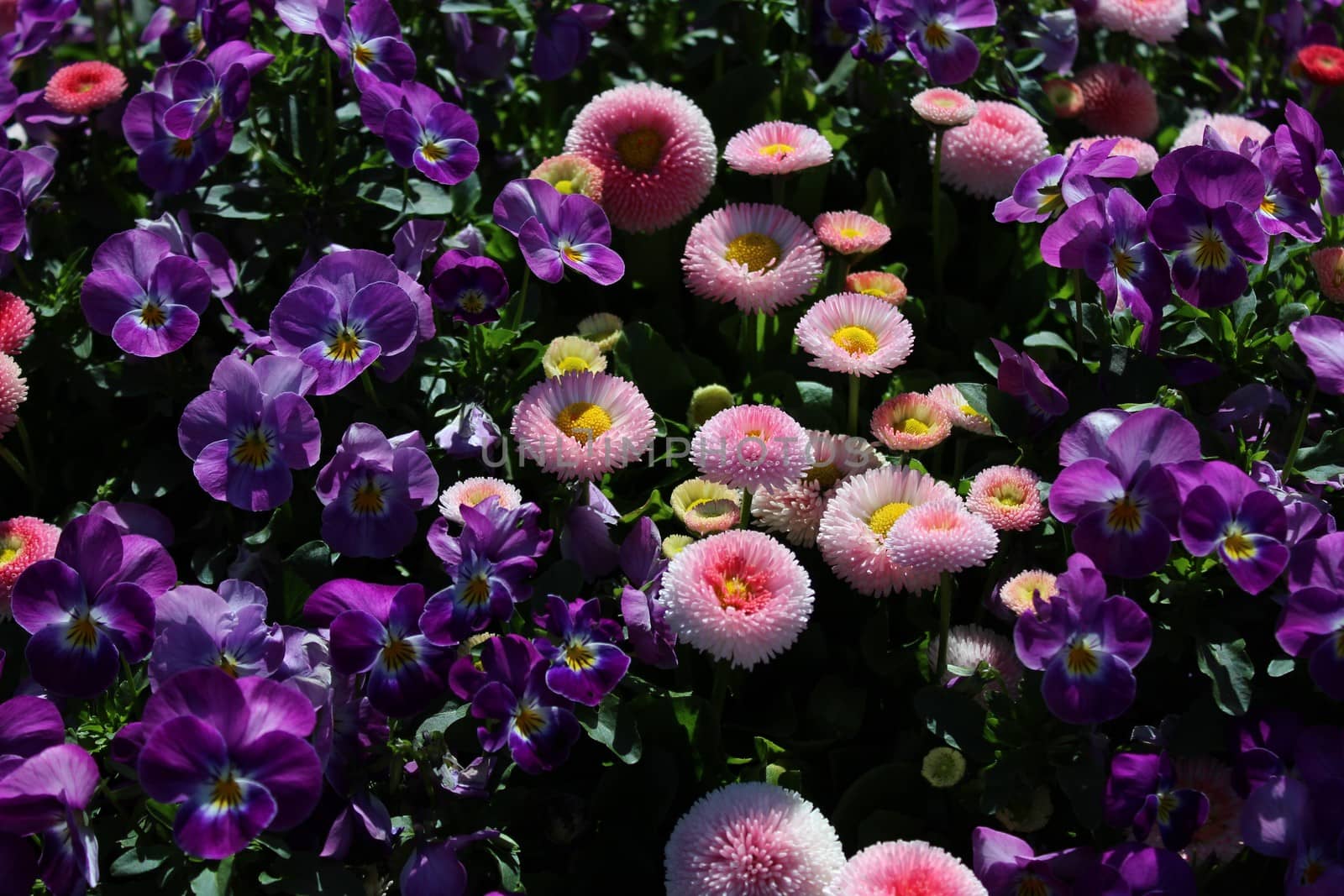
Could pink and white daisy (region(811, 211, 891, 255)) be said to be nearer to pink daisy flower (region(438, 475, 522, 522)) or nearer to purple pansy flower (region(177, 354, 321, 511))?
pink daisy flower (region(438, 475, 522, 522))

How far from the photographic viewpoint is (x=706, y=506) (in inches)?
62.1

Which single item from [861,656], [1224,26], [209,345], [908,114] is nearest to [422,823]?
[861,656]

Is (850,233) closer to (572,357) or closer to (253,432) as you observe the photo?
(572,357)

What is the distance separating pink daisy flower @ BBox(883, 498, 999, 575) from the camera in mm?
1355

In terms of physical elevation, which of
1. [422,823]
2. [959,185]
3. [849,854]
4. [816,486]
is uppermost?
[959,185]

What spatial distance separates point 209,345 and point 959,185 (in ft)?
3.84

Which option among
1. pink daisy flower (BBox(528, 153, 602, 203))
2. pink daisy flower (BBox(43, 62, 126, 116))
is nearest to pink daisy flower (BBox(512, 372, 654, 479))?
pink daisy flower (BBox(528, 153, 602, 203))

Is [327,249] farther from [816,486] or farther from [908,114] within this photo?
[908,114]

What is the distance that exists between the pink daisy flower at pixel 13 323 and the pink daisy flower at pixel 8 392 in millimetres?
78

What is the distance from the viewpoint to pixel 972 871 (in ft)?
4.39

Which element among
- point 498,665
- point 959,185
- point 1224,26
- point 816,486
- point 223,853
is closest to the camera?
point 223,853

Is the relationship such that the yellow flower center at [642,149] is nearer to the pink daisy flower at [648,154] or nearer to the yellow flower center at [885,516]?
the pink daisy flower at [648,154]

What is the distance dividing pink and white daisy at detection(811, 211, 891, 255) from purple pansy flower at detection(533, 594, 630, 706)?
69cm

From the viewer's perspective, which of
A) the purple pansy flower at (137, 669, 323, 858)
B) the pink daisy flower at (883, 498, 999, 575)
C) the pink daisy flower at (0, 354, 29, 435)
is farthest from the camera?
the pink daisy flower at (0, 354, 29, 435)
